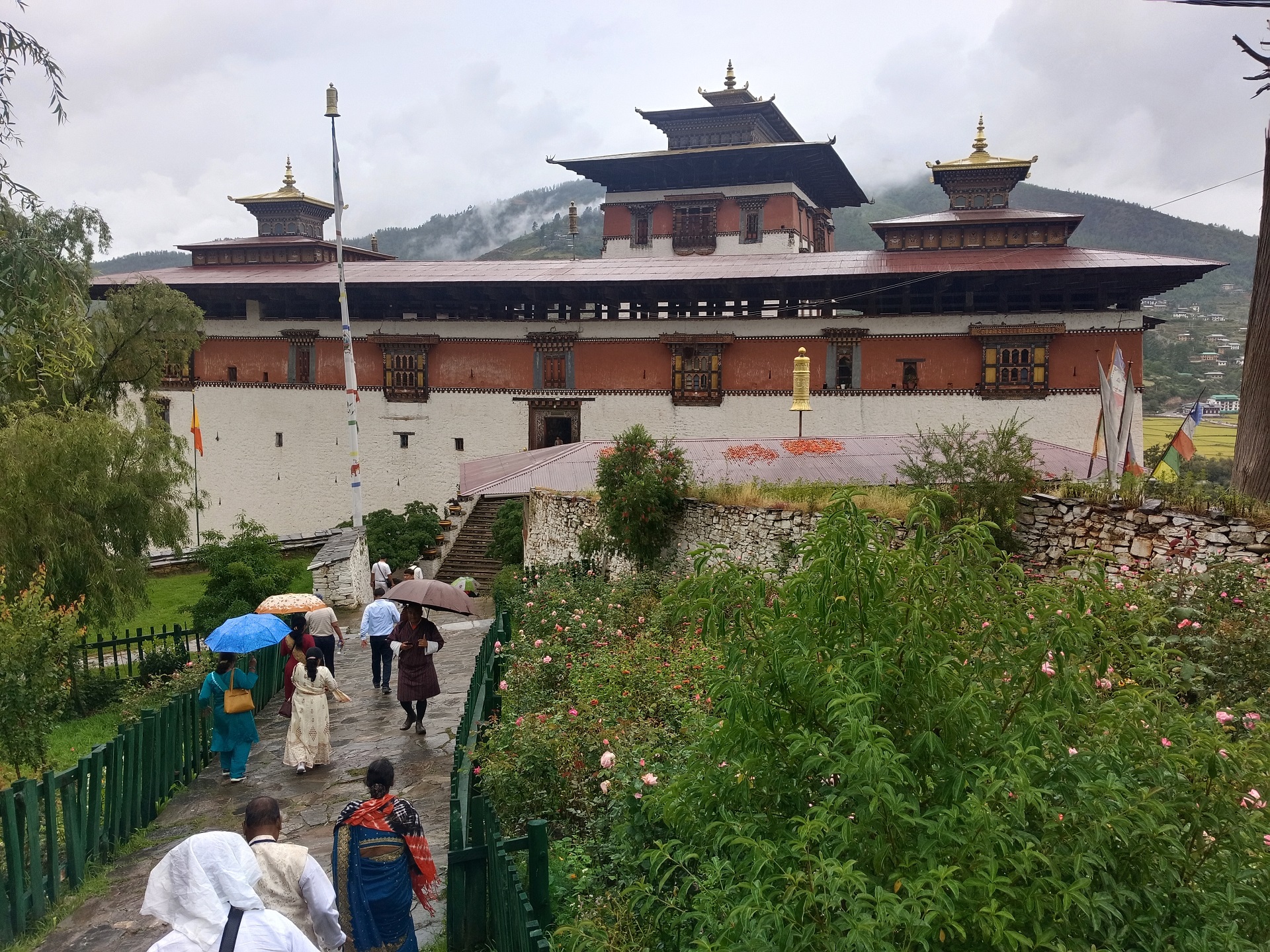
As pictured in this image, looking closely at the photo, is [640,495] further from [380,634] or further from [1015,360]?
[1015,360]

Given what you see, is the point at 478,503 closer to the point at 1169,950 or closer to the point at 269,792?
the point at 269,792

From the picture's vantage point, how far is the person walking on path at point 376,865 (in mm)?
5215

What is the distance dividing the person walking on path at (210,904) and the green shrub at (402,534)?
20395 millimetres

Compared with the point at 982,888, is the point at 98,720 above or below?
below

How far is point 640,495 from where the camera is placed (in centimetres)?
1462

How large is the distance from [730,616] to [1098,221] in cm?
12099

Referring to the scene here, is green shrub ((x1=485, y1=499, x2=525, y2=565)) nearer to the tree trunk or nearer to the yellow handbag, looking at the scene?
the yellow handbag

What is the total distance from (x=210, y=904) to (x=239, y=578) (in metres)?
16.2

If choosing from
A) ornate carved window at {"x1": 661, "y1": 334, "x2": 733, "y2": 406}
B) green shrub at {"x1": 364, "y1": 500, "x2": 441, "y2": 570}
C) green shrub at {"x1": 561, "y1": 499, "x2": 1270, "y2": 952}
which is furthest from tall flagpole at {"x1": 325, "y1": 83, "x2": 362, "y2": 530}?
green shrub at {"x1": 561, "y1": 499, "x2": 1270, "y2": 952}

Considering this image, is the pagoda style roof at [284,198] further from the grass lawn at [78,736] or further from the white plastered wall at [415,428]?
the grass lawn at [78,736]

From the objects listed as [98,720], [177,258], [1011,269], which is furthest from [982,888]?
[177,258]

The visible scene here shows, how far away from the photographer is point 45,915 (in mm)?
6523

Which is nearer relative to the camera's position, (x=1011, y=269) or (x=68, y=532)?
(x=68, y=532)

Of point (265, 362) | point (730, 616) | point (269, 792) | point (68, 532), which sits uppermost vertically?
point (265, 362)
